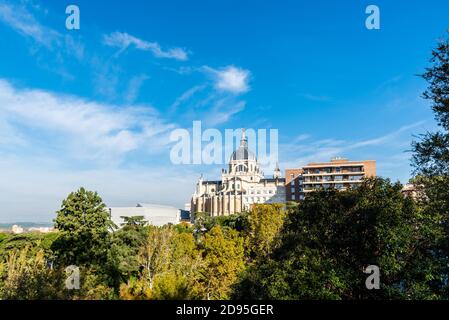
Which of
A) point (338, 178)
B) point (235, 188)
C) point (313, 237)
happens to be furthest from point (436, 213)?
point (235, 188)

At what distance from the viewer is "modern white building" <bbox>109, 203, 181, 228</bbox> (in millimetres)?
117419

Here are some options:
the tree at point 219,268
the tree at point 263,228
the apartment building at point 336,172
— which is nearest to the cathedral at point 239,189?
the apartment building at point 336,172

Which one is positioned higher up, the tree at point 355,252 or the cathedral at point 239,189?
the cathedral at point 239,189

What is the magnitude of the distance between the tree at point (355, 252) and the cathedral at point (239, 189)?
383 feet

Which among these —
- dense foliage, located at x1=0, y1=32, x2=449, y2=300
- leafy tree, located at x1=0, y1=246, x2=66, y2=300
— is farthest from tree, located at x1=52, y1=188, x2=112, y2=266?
leafy tree, located at x1=0, y1=246, x2=66, y2=300

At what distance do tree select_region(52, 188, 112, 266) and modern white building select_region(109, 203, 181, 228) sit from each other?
77549 millimetres

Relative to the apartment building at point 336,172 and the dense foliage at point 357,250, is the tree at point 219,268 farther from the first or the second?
the apartment building at point 336,172

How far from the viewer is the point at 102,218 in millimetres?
32875

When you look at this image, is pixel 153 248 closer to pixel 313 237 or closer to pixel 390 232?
pixel 313 237

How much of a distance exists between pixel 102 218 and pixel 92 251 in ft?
9.11

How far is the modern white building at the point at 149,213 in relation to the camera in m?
117

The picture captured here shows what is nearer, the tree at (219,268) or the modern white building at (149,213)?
the tree at (219,268)

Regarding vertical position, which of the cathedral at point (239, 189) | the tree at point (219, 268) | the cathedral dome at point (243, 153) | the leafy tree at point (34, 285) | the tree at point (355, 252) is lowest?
the tree at point (219, 268)

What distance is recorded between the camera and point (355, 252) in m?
18.8
